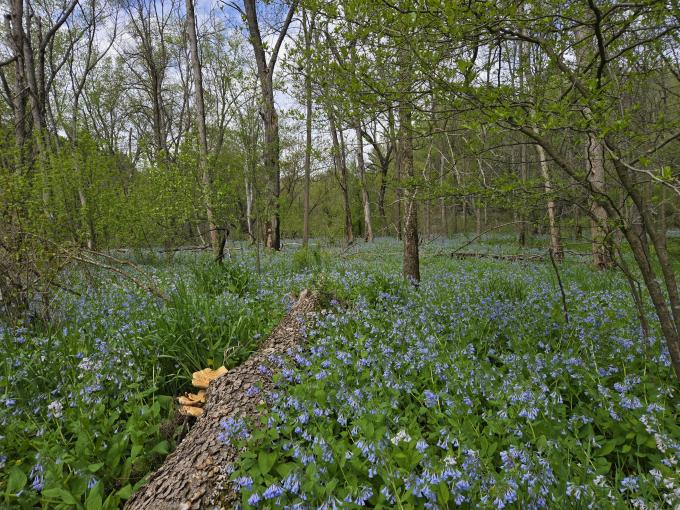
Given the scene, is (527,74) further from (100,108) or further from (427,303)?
(100,108)

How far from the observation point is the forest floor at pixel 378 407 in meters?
1.73

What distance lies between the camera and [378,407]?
2.29 meters

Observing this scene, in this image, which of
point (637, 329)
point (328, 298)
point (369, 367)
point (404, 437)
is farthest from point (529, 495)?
point (328, 298)

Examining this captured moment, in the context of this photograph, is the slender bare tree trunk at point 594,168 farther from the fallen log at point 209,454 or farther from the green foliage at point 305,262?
the green foliage at point 305,262

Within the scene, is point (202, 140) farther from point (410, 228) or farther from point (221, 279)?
point (410, 228)

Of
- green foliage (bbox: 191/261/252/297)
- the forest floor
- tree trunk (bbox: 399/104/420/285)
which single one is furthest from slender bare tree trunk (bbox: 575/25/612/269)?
green foliage (bbox: 191/261/252/297)

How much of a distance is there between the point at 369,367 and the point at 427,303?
1.66 metres

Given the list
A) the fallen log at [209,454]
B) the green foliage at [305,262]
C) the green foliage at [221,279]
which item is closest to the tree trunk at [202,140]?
the green foliage at [305,262]

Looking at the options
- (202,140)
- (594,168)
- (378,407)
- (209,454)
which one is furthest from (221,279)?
(202,140)

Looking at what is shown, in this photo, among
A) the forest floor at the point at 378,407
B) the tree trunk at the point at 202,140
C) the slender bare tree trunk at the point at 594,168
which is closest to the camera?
the forest floor at the point at 378,407

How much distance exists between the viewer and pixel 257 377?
2785 millimetres

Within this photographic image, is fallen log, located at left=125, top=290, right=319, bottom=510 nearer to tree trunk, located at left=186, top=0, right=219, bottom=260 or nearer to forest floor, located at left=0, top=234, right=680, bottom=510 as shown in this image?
forest floor, located at left=0, top=234, right=680, bottom=510

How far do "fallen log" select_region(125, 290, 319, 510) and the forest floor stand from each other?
0.12m

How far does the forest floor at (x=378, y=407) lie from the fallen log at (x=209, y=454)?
118 mm
